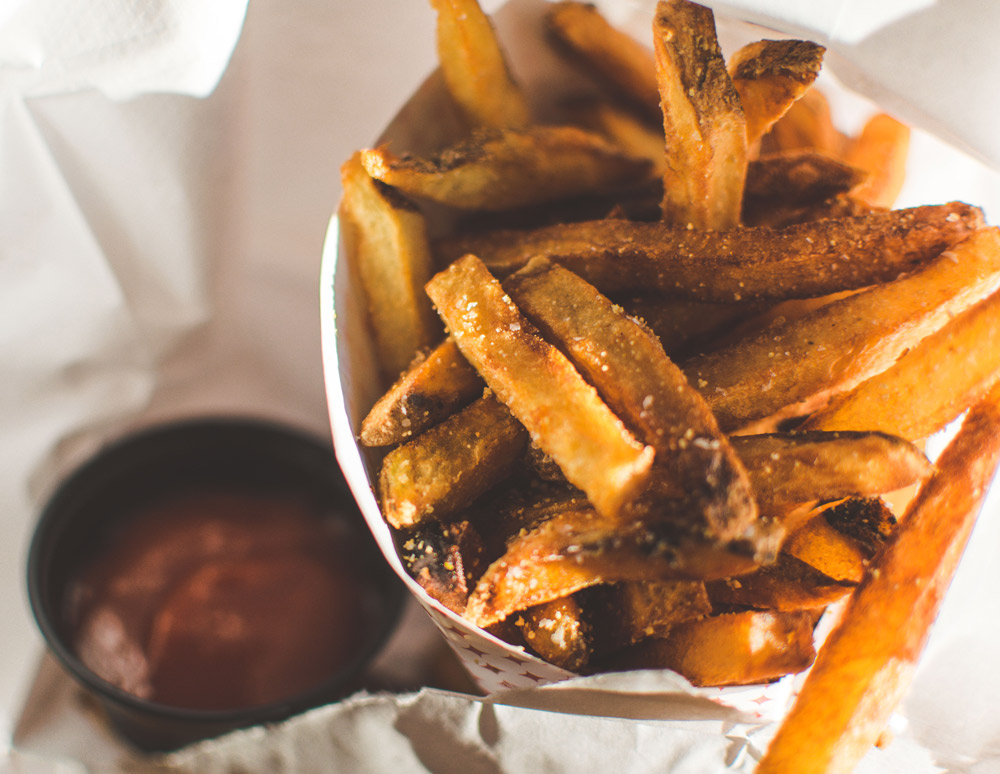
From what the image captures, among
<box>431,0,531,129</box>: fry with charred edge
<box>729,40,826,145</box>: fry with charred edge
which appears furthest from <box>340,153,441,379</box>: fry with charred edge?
<box>729,40,826,145</box>: fry with charred edge

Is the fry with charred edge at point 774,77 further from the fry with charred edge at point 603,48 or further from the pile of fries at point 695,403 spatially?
the fry with charred edge at point 603,48

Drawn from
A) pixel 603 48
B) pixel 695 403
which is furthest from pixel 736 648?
pixel 603 48

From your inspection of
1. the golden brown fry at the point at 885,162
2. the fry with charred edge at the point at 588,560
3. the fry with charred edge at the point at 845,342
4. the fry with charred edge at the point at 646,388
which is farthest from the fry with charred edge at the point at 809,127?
the fry with charred edge at the point at 588,560

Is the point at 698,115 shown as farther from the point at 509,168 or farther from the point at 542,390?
the point at 542,390

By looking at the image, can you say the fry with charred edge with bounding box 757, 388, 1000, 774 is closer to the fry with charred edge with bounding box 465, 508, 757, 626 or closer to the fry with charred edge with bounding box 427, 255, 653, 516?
the fry with charred edge with bounding box 465, 508, 757, 626

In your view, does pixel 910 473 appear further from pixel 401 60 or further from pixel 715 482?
pixel 401 60

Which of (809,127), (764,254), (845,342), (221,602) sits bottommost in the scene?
(221,602)

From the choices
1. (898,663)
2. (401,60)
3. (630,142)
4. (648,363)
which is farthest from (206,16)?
(898,663)
